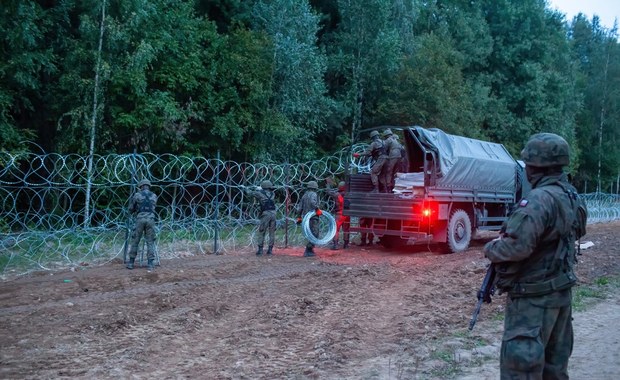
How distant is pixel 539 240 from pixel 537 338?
652mm

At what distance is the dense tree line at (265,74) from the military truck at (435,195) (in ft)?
7.02

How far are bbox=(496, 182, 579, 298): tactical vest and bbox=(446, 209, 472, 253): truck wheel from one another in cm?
1014

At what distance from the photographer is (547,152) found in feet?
13.8

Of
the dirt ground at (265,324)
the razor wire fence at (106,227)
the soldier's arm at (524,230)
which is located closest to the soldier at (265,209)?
the razor wire fence at (106,227)

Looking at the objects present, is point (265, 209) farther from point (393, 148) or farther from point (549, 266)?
point (549, 266)

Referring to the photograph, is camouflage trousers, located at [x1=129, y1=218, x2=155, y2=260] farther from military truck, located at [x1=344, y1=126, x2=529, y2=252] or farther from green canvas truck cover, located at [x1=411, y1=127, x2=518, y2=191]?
green canvas truck cover, located at [x1=411, y1=127, x2=518, y2=191]

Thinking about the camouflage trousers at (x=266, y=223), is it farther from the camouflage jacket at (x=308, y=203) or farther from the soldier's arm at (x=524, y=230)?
the soldier's arm at (x=524, y=230)

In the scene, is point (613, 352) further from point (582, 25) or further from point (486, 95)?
point (582, 25)

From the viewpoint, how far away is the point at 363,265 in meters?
12.3

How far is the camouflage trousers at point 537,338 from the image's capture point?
12.8ft

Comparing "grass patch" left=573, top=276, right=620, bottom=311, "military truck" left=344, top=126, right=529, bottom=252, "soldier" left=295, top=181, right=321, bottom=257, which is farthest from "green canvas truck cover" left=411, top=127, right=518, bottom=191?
"grass patch" left=573, top=276, right=620, bottom=311

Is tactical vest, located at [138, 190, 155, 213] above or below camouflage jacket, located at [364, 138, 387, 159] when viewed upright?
below

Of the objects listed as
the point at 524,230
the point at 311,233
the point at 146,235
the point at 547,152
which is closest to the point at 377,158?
the point at 311,233

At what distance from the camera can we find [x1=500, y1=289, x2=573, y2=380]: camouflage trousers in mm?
3893
